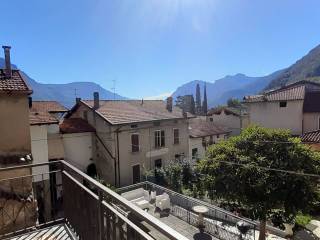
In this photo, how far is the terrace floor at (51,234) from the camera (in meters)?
3.81

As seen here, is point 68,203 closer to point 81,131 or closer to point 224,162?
point 224,162

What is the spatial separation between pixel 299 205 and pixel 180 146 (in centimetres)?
1652

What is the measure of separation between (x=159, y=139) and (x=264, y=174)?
47.8ft

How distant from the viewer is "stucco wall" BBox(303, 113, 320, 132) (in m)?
25.2

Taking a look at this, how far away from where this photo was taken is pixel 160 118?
24.6m

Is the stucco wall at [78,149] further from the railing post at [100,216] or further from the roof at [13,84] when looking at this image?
the railing post at [100,216]

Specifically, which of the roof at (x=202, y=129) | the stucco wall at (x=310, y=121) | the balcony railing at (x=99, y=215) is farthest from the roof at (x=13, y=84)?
the stucco wall at (x=310, y=121)

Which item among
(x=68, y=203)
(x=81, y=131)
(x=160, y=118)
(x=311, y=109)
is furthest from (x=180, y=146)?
(x=68, y=203)

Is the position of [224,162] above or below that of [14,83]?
below

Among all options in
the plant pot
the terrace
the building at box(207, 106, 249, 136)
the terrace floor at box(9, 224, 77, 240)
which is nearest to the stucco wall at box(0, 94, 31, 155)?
the terrace

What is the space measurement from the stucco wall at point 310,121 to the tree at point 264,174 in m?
16.0

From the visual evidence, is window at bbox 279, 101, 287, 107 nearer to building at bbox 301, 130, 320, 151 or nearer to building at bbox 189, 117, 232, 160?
building at bbox 189, 117, 232, 160

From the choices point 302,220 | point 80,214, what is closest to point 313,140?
point 302,220

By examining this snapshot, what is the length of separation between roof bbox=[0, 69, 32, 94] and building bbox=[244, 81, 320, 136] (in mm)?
23978
